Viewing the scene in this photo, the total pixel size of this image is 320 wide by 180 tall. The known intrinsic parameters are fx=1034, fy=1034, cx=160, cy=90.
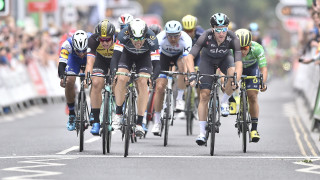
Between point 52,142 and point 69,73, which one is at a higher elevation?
point 69,73

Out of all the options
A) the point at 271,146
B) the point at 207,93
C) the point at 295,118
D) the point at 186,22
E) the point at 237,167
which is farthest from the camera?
the point at 295,118

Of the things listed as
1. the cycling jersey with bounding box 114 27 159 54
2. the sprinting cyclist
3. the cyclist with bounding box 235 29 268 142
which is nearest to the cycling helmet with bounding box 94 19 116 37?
the sprinting cyclist

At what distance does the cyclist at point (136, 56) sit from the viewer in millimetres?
13634

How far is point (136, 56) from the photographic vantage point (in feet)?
46.6

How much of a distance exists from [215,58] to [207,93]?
0.61 m

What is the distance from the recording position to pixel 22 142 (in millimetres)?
16594

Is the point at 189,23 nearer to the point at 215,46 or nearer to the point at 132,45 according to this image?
the point at 215,46

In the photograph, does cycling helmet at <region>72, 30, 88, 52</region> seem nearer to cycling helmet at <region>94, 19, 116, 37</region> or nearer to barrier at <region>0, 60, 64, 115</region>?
cycling helmet at <region>94, 19, 116, 37</region>

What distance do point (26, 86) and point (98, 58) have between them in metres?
13.6

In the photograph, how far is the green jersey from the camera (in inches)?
597

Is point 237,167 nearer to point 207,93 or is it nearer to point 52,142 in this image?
point 207,93

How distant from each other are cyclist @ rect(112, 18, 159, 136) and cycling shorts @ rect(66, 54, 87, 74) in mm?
1222

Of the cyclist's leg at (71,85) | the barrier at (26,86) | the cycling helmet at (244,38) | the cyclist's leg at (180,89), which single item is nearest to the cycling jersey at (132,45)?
the cyclist's leg at (71,85)

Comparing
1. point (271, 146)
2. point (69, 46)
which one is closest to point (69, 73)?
point (69, 46)
